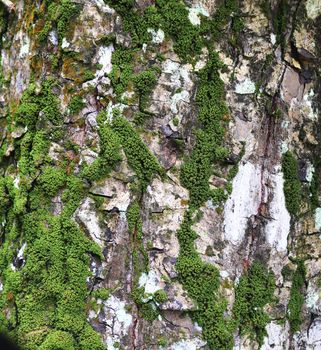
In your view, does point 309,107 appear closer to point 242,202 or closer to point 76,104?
point 242,202

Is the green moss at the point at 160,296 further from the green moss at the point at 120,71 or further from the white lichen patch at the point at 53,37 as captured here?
the white lichen patch at the point at 53,37

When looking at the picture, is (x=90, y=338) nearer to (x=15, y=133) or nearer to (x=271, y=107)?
(x=15, y=133)

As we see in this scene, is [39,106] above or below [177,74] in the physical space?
below

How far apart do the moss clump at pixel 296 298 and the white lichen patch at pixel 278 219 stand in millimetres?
152

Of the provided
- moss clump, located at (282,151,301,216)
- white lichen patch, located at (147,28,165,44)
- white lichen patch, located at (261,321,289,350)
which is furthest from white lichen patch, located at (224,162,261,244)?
white lichen patch, located at (147,28,165,44)

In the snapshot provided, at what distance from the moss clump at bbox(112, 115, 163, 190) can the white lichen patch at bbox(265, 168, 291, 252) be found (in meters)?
0.55

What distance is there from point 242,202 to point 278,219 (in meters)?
0.19

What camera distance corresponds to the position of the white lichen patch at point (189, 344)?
218cm

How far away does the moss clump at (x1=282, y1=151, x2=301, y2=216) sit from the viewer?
2.41 metres

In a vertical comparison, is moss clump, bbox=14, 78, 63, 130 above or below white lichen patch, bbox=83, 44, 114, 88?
below

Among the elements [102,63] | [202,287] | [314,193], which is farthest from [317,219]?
[102,63]

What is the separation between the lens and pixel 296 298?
244cm

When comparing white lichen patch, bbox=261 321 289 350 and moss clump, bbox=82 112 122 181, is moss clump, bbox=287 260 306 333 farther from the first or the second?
moss clump, bbox=82 112 122 181

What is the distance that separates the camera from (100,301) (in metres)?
2.15
